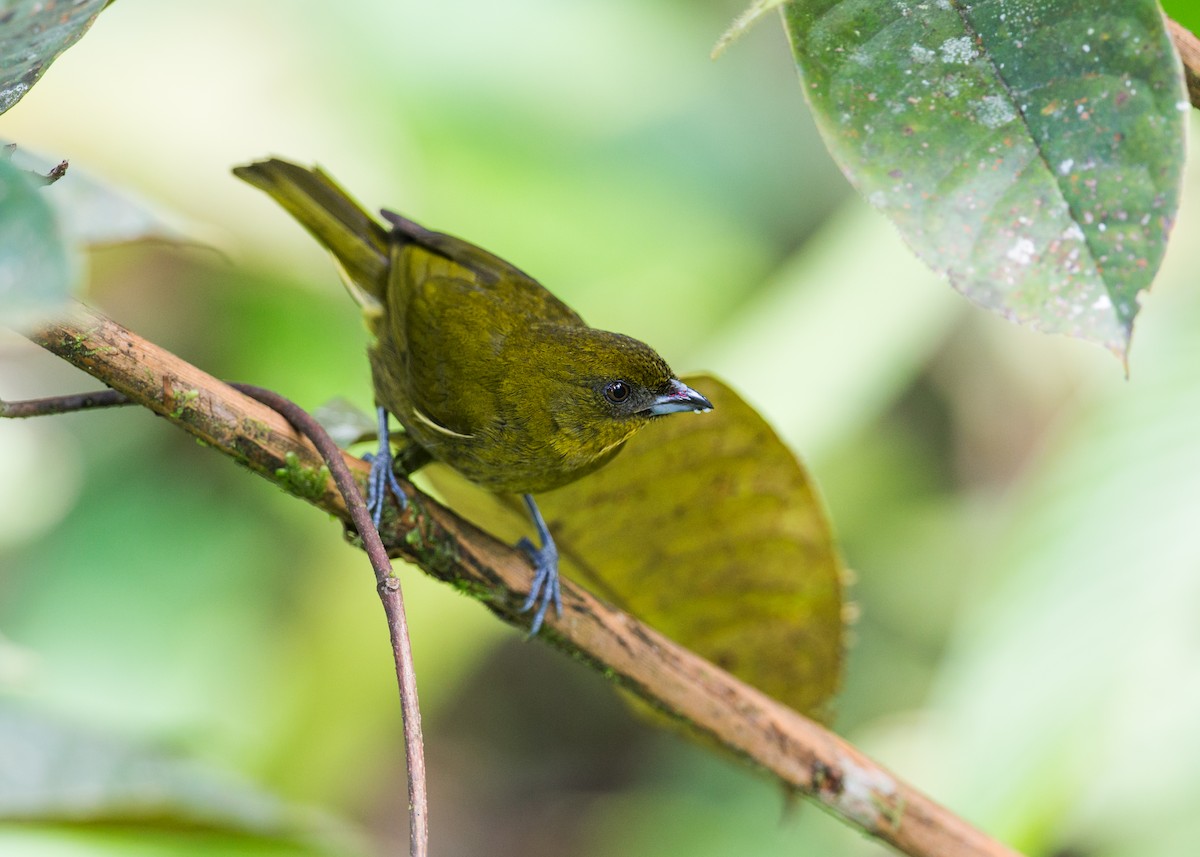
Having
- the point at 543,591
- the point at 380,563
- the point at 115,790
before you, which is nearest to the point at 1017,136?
the point at 380,563

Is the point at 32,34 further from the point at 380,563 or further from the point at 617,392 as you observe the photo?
the point at 617,392

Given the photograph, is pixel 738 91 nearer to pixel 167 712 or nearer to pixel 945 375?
pixel 945 375

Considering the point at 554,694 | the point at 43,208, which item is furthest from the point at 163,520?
the point at 43,208

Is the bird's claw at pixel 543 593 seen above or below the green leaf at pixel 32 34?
below

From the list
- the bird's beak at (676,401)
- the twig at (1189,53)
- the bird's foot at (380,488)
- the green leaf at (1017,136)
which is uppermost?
the twig at (1189,53)

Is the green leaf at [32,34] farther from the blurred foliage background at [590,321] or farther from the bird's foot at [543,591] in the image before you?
the blurred foliage background at [590,321]

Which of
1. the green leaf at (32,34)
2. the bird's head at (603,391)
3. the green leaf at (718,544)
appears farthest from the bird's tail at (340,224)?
the green leaf at (32,34)

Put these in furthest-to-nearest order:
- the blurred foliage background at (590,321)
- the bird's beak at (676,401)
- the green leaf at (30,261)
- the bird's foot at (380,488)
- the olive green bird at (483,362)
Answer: the blurred foliage background at (590,321) → the olive green bird at (483,362) → the bird's beak at (676,401) → the bird's foot at (380,488) → the green leaf at (30,261)

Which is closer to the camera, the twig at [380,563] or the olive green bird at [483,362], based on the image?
the twig at [380,563]

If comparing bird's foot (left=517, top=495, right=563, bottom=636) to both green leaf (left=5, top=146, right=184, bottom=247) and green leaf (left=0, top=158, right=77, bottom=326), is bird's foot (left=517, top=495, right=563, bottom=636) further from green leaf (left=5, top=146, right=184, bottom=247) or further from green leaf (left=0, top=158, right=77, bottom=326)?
green leaf (left=0, top=158, right=77, bottom=326)
